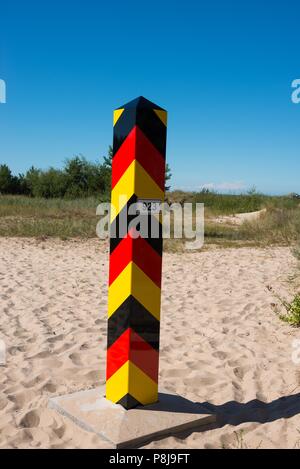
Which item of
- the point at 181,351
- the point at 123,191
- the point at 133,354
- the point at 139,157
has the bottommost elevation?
the point at 181,351

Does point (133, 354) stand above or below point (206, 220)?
below

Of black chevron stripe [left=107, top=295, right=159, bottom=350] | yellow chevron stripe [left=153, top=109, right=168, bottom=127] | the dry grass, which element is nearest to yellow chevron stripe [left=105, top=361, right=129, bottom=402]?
black chevron stripe [left=107, top=295, right=159, bottom=350]

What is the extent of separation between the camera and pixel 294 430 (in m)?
3.16

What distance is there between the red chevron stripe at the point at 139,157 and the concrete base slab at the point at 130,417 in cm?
146

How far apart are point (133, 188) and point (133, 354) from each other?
1.05 meters

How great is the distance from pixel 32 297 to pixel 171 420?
415 centimetres

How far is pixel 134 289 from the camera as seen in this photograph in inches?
120

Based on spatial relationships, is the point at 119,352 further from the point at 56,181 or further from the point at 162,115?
the point at 56,181

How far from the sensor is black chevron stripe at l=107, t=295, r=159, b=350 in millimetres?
3073

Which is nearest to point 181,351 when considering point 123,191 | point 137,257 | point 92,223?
point 137,257

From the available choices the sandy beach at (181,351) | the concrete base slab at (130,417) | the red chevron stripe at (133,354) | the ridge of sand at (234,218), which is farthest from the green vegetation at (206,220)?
the red chevron stripe at (133,354)

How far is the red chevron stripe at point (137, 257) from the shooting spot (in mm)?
3018

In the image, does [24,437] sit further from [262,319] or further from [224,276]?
[224,276]

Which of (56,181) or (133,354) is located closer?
(133,354)
